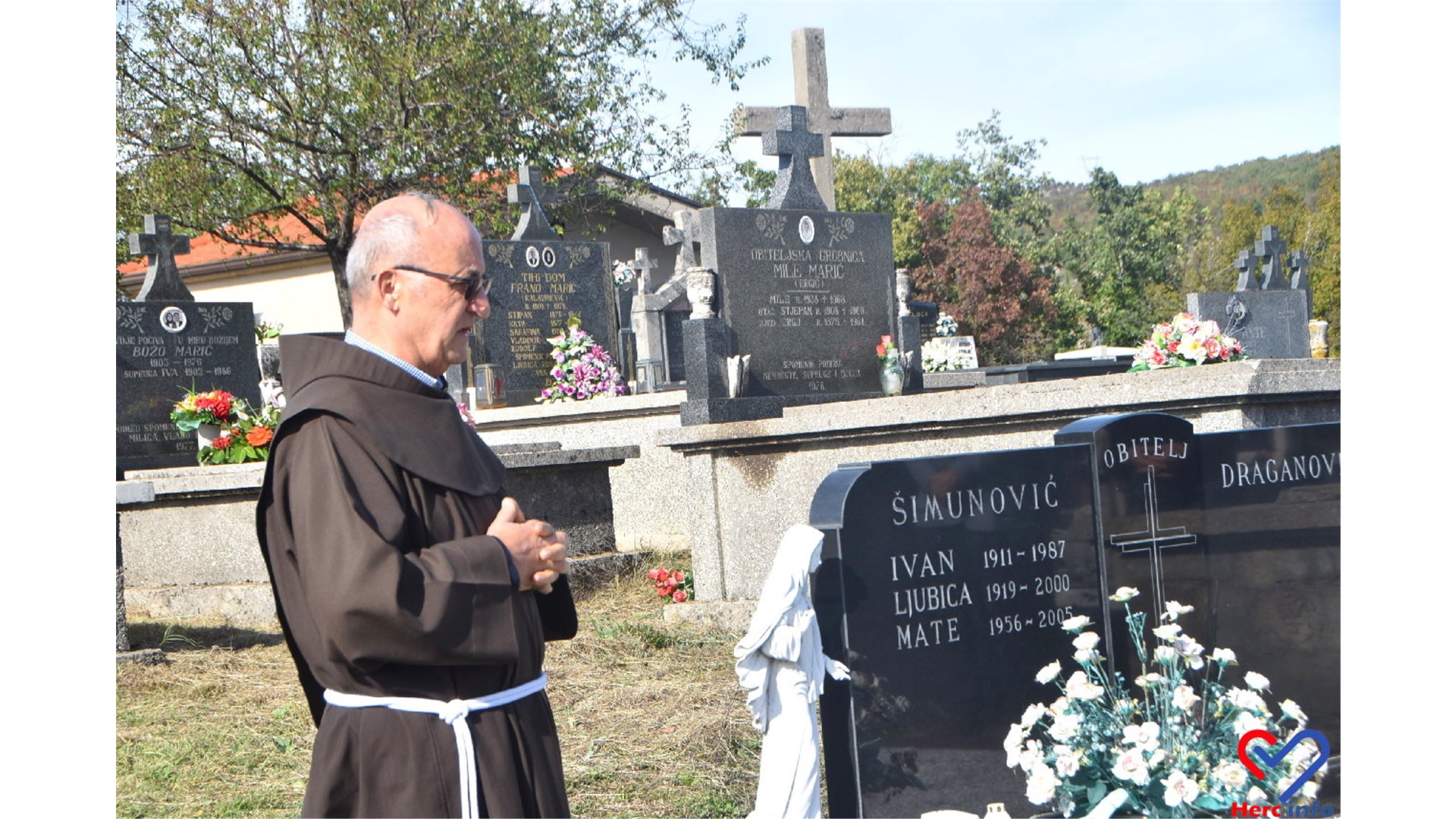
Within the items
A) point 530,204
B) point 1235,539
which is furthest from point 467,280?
point 530,204

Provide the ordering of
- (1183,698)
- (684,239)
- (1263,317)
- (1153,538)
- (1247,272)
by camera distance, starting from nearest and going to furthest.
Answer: (1183,698) < (1153,538) < (1263,317) < (684,239) < (1247,272)

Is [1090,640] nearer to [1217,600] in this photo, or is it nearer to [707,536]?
[1217,600]

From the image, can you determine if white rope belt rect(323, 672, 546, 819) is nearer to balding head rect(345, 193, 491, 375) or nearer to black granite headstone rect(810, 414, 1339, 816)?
balding head rect(345, 193, 491, 375)

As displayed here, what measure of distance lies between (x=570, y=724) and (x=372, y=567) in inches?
150

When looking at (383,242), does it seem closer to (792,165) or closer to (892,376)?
(892,376)

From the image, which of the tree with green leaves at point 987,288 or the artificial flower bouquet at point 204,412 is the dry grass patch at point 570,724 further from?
the tree with green leaves at point 987,288

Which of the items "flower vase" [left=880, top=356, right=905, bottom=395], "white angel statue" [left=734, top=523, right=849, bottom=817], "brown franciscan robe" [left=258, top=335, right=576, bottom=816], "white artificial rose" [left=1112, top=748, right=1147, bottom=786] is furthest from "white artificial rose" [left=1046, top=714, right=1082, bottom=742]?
"flower vase" [left=880, top=356, right=905, bottom=395]

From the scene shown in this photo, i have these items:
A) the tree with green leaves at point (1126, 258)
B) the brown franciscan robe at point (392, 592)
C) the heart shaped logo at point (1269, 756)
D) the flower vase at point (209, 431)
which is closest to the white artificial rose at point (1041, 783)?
the heart shaped logo at point (1269, 756)

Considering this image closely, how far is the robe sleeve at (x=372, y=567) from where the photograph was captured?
7.55ft

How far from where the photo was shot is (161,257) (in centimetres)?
1420

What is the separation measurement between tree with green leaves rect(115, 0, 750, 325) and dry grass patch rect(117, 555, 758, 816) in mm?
11554

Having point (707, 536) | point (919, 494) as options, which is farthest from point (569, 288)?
point (919, 494)

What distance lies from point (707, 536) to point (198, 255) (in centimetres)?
3078

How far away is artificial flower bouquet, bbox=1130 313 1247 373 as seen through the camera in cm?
862
